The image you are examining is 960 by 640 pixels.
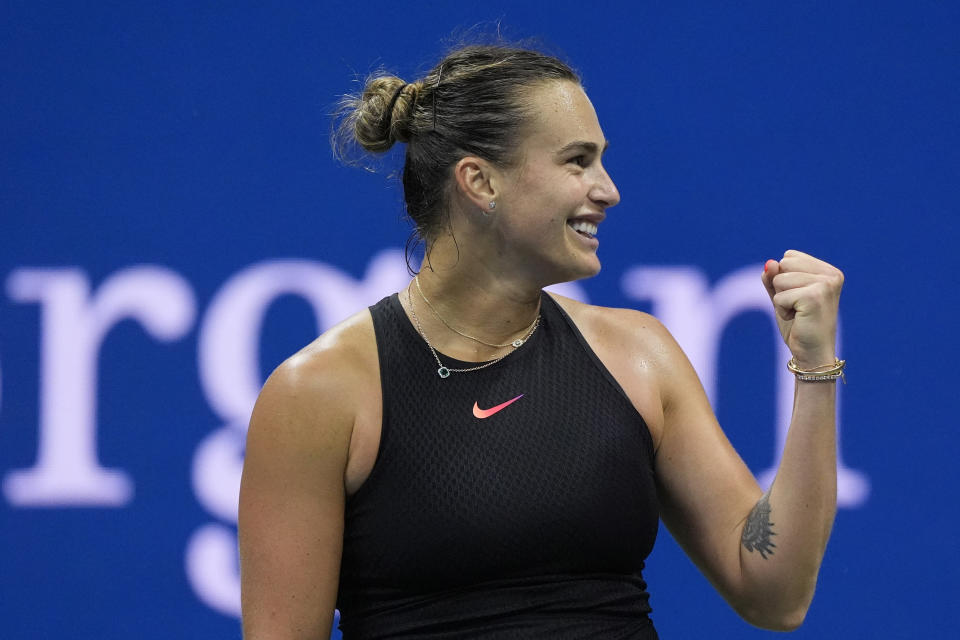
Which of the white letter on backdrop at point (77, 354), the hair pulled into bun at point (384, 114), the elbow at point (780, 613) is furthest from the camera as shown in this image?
the white letter on backdrop at point (77, 354)

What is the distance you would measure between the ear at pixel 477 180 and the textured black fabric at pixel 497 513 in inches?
7.2

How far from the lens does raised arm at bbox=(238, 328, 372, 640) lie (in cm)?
114

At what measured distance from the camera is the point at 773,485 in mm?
1152

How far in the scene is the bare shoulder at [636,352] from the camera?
1230 millimetres

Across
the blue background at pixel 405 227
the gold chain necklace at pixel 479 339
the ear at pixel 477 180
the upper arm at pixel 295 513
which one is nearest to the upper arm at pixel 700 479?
the gold chain necklace at pixel 479 339

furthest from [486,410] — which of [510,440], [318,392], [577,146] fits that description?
[577,146]

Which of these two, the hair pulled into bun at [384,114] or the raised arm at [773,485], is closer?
the raised arm at [773,485]

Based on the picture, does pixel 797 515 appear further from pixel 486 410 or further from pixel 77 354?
pixel 77 354

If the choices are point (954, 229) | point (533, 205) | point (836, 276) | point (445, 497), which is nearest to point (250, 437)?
point (445, 497)

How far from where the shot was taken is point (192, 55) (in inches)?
82.5

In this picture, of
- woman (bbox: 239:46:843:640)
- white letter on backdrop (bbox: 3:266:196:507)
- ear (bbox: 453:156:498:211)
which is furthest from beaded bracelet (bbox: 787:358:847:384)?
white letter on backdrop (bbox: 3:266:196:507)

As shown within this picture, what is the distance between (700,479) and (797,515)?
0.42 feet

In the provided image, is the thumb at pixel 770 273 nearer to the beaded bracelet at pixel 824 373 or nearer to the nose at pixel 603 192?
the beaded bracelet at pixel 824 373

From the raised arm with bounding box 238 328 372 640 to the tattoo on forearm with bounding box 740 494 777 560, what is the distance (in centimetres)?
44
